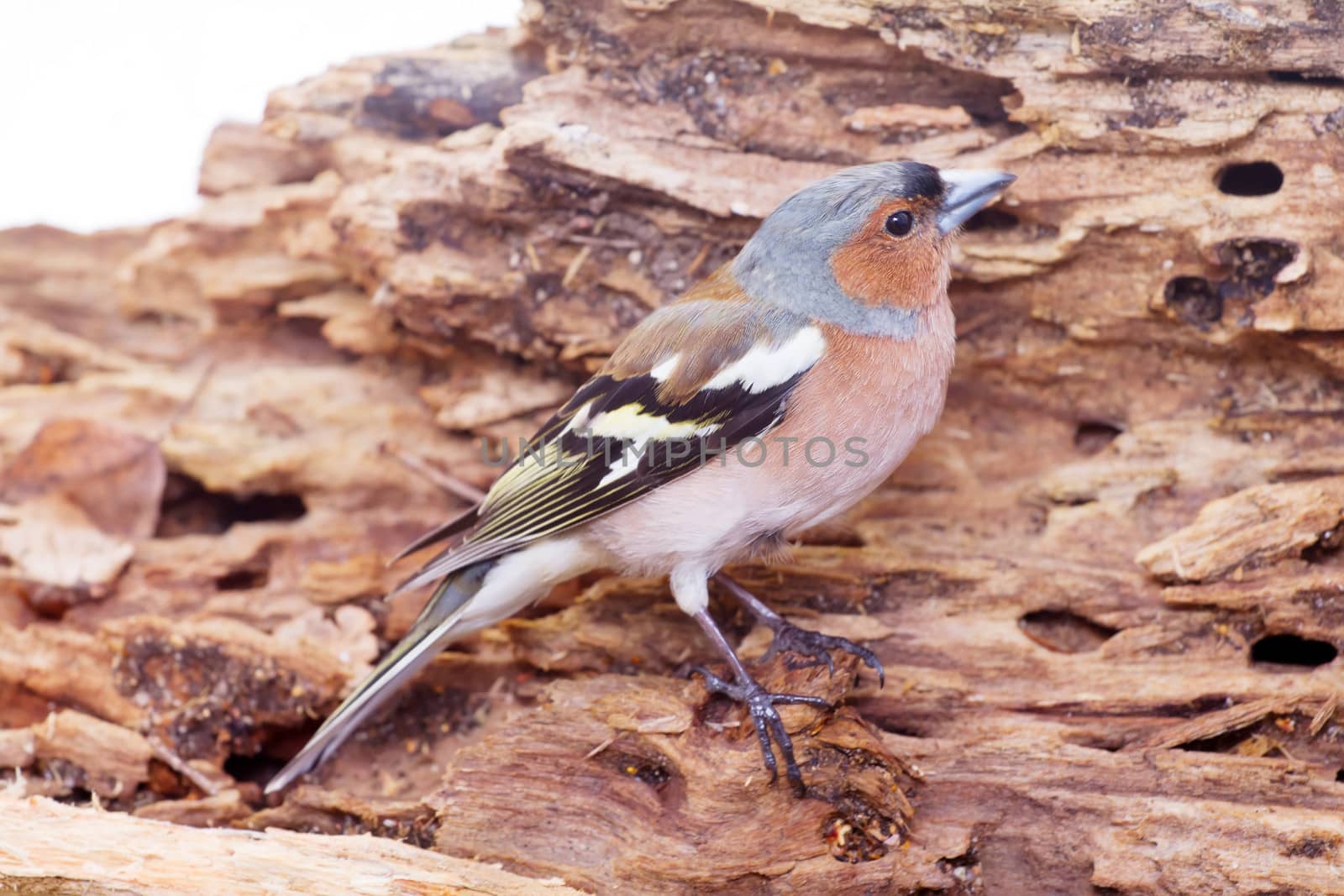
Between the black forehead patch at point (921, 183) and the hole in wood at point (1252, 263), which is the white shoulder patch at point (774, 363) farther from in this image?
the hole in wood at point (1252, 263)

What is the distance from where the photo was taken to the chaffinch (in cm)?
363

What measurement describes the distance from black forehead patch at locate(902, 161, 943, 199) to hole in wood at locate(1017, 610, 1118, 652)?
155 centimetres

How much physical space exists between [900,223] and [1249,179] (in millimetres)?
1336

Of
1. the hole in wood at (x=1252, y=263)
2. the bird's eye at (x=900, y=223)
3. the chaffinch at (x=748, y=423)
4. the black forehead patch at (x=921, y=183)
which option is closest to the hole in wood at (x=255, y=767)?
the chaffinch at (x=748, y=423)

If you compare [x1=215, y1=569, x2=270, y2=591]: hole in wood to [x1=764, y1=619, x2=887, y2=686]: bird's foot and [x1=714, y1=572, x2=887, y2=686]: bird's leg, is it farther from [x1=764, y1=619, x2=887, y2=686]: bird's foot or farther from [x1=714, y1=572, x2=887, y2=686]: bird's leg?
[x1=764, y1=619, x2=887, y2=686]: bird's foot

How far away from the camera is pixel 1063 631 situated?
4.06 metres

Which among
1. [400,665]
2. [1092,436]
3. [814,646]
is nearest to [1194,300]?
[1092,436]

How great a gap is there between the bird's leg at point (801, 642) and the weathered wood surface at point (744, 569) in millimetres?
116

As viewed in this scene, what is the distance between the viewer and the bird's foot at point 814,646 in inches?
151

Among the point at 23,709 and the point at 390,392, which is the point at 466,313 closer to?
the point at 390,392

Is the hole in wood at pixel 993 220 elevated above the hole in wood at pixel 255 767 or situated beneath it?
elevated above

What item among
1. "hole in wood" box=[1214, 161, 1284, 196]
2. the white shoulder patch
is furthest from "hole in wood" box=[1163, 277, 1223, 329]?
the white shoulder patch

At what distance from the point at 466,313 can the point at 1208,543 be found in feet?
9.82

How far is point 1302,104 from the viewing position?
12.3 feet
